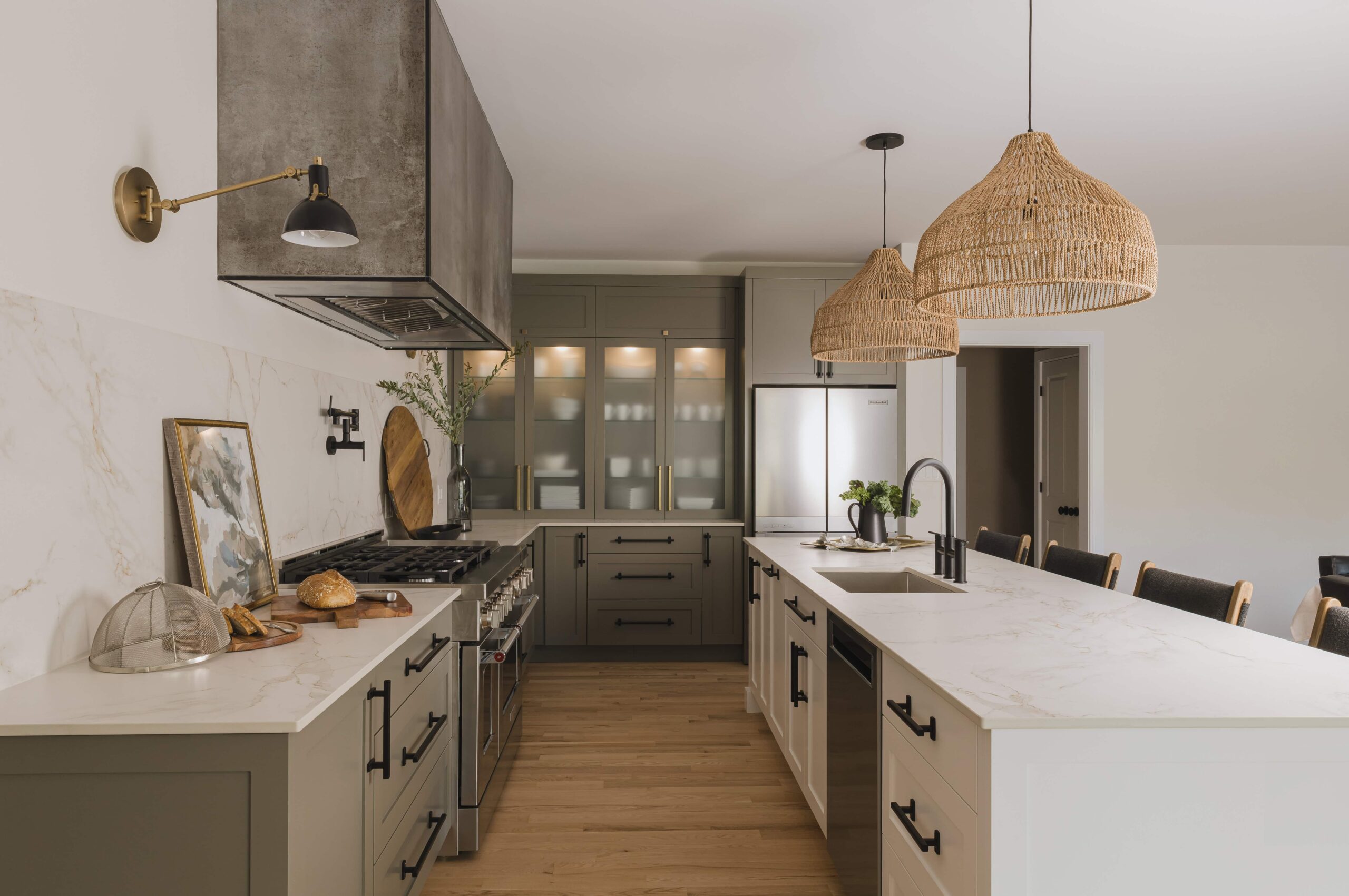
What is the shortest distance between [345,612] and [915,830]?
138 centimetres

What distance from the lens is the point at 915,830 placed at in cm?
153

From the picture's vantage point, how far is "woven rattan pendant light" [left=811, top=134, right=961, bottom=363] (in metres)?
2.82

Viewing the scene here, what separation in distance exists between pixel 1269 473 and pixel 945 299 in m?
3.91

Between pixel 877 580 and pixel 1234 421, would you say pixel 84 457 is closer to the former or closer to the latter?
pixel 877 580

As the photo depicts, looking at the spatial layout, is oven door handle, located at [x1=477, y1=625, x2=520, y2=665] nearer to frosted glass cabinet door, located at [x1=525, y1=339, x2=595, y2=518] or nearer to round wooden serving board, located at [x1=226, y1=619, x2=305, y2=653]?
round wooden serving board, located at [x1=226, y1=619, x2=305, y2=653]

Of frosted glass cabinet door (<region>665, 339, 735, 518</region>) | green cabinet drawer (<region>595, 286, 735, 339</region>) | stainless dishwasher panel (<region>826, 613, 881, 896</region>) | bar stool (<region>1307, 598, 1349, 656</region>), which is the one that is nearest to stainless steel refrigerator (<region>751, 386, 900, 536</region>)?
frosted glass cabinet door (<region>665, 339, 735, 518</region>)

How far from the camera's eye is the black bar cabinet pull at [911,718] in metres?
1.46

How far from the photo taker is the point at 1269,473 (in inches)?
187

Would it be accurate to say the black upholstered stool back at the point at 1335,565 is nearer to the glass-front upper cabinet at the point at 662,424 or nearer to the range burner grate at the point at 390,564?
the glass-front upper cabinet at the point at 662,424

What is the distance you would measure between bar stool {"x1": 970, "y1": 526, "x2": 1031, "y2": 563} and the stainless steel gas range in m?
2.20

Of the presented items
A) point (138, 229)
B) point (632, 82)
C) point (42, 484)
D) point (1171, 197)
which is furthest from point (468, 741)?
point (1171, 197)

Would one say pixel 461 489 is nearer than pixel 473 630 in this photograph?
No

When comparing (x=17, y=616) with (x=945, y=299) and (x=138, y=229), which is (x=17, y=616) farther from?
(x=945, y=299)

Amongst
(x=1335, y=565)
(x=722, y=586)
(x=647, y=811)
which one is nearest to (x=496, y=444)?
(x=722, y=586)
